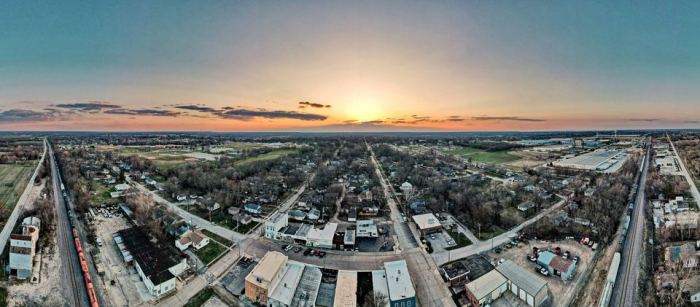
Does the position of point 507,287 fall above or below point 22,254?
below

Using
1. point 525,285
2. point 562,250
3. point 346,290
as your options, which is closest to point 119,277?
point 346,290

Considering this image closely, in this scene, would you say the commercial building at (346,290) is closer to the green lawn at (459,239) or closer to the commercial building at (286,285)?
the commercial building at (286,285)

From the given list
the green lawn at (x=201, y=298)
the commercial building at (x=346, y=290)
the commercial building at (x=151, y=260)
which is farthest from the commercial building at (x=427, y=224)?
the commercial building at (x=151, y=260)

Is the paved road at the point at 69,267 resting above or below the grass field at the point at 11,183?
below

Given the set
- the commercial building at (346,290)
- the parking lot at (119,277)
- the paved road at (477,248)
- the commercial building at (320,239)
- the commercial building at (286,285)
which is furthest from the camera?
the commercial building at (320,239)

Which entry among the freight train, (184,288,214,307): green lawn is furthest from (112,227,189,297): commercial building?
the freight train

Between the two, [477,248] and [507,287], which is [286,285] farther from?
[477,248]

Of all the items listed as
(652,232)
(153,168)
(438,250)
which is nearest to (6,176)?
(153,168)
